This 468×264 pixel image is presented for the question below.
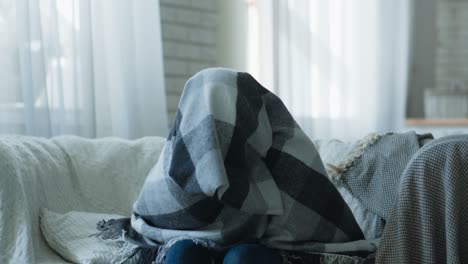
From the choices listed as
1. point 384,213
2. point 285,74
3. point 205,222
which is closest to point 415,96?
point 285,74

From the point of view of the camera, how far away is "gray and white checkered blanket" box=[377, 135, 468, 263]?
4.96 feet

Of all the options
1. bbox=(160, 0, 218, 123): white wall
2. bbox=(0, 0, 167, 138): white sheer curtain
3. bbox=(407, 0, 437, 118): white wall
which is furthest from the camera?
bbox=(407, 0, 437, 118): white wall

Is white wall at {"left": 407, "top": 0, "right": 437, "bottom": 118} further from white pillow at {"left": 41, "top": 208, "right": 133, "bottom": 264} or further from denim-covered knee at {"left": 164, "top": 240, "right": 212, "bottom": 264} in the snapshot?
denim-covered knee at {"left": 164, "top": 240, "right": 212, "bottom": 264}

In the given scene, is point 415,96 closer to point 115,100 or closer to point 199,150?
point 115,100

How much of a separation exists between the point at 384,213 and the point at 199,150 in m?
0.61

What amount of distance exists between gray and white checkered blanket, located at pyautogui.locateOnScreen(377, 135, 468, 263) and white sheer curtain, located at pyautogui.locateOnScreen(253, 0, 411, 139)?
1848 mm

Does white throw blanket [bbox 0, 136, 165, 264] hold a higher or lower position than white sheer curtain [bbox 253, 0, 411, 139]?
lower

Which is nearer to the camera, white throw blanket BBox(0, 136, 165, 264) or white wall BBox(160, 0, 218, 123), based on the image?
white throw blanket BBox(0, 136, 165, 264)

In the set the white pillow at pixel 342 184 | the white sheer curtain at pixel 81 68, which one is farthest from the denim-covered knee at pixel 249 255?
the white sheer curtain at pixel 81 68

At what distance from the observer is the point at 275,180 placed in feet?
5.21

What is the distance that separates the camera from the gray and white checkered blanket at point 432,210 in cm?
151

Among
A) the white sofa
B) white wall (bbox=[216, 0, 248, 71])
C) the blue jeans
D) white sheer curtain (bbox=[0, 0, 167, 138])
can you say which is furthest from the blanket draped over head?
white wall (bbox=[216, 0, 248, 71])

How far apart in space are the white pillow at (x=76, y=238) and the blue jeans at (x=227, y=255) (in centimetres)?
24

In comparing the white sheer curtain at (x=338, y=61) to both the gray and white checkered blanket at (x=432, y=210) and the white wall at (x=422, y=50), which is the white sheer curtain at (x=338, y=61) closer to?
the white wall at (x=422, y=50)
